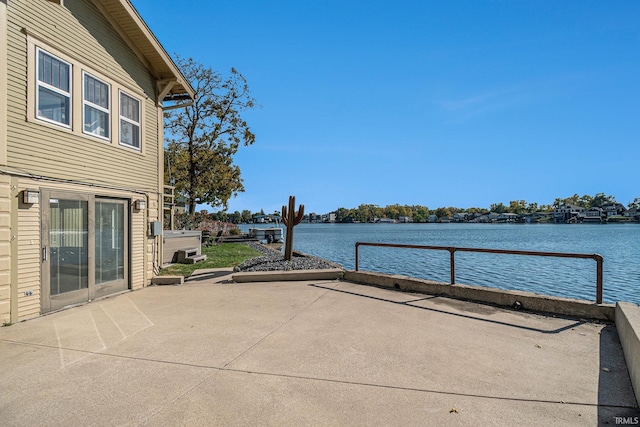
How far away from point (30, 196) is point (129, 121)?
316 centimetres

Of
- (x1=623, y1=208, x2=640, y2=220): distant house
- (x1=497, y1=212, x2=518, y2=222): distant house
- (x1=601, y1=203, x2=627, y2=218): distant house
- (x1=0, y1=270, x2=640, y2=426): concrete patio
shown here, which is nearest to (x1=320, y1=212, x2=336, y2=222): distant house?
(x1=497, y1=212, x2=518, y2=222): distant house

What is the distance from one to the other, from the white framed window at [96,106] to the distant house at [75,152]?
0.07ft

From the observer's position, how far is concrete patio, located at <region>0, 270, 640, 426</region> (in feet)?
9.22

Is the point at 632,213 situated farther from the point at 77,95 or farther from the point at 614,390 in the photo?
the point at 77,95

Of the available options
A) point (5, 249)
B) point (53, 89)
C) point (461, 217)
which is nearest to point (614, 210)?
point (461, 217)

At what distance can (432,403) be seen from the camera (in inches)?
116

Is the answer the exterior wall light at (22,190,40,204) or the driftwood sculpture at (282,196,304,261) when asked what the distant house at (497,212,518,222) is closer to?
the driftwood sculpture at (282,196,304,261)

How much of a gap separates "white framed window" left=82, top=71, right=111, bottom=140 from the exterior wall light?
1643 millimetres

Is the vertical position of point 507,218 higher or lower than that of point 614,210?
lower

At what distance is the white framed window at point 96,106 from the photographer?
22.3 feet

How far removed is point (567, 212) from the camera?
11825cm

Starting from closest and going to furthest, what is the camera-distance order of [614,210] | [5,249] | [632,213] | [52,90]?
1. [5,249]
2. [52,90]
3. [632,213]
4. [614,210]

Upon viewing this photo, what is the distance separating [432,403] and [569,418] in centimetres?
101

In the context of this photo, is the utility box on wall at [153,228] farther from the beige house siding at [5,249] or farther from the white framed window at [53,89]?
the beige house siding at [5,249]
